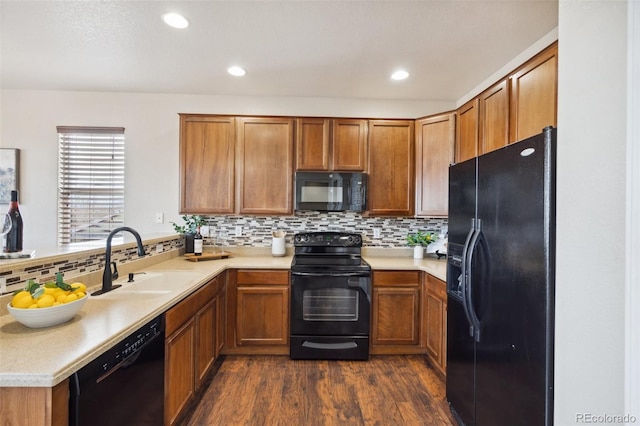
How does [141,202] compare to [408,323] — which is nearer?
[408,323]

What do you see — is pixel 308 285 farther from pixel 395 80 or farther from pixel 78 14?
pixel 78 14

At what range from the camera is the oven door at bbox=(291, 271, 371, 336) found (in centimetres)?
253

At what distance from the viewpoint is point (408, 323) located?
8.52ft

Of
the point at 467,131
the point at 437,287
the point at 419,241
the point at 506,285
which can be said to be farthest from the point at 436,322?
the point at 467,131

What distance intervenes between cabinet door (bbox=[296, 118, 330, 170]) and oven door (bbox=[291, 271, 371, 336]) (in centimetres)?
106

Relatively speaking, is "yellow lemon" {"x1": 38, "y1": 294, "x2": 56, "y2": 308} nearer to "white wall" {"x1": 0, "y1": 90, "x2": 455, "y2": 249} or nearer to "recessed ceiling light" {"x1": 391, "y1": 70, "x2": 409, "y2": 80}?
"white wall" {"x1": 0, "y1": 90, "x2": 455, "y2": 249}

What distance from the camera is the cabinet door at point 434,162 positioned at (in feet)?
8.73

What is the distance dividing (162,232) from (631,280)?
345cm

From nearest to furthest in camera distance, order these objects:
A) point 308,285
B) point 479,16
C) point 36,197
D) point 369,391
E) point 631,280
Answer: point 631,280 → point 479,16 → point 369,391 → point 308,285 → point 36,197

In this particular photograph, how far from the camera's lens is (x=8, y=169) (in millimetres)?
2939

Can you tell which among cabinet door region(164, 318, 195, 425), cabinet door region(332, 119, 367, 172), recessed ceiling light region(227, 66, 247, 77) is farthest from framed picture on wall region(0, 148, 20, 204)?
cabinet door region(332, 119, 367, 172)

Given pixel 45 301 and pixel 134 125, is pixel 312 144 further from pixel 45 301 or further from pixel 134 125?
pixel 45 301

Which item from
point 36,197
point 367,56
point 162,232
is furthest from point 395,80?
point 36,197

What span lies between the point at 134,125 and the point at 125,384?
2786 millimetres
